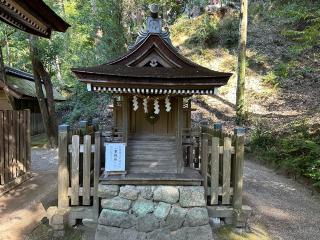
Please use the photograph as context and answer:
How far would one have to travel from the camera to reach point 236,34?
77.5 ft

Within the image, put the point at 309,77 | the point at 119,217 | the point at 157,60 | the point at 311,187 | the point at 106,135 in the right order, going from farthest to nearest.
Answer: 1. the point at 309,77
2. the point at 311,187
3. the point at 106,135
4. the point at 157,60
5. the point at 119,217

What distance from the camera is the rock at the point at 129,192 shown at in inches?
255

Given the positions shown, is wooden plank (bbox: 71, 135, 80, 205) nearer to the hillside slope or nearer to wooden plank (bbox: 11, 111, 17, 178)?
wooden plank (bbox: 11, 111, 17, 178)

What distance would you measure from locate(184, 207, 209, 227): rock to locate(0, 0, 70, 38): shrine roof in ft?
14.1

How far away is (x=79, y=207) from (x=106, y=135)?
2.11 m

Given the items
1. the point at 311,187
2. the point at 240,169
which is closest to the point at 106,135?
the point at 240,169

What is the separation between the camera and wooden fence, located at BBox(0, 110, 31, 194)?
8484 millimetres

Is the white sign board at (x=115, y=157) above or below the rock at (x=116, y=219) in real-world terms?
above

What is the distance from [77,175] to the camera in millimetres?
6465

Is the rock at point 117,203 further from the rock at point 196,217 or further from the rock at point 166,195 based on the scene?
the rock at point 196,217

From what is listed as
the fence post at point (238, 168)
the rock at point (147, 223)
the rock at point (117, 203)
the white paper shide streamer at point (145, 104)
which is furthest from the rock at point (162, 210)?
the white paper shide streamer at point (145, 104)

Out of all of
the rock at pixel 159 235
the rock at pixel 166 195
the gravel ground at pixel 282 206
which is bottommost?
the rock at pixel 159 235

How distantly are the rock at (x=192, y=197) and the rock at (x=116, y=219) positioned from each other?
1108 mm

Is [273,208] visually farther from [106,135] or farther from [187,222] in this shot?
[106,135]
